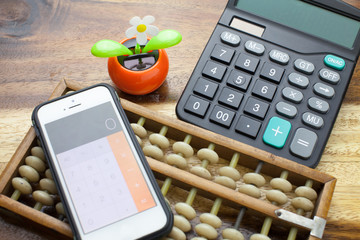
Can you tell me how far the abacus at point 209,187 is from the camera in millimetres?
395

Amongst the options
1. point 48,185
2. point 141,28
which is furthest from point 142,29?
point 48,185

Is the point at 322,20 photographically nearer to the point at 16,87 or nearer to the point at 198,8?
the point at 198,8

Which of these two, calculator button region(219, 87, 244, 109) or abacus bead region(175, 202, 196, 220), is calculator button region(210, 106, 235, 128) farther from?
abacus bead region(175, 202, 196, 220)

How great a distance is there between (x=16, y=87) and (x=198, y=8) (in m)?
0.29

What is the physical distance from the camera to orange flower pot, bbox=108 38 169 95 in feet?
1.52

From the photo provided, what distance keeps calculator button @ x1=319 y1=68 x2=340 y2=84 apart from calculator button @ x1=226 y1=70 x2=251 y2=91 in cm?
9

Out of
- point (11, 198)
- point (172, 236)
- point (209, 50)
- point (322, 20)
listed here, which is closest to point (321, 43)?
point (322, 20)

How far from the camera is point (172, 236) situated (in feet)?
1.29

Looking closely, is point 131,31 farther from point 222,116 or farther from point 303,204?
point 303,204

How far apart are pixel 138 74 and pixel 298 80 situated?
0.66 feet

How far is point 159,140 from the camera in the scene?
1.44 feet

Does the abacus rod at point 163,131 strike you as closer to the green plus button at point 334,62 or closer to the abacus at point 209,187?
the abacus at point 209,187

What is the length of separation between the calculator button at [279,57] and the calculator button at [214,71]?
0.07 m

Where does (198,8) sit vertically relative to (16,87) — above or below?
above
